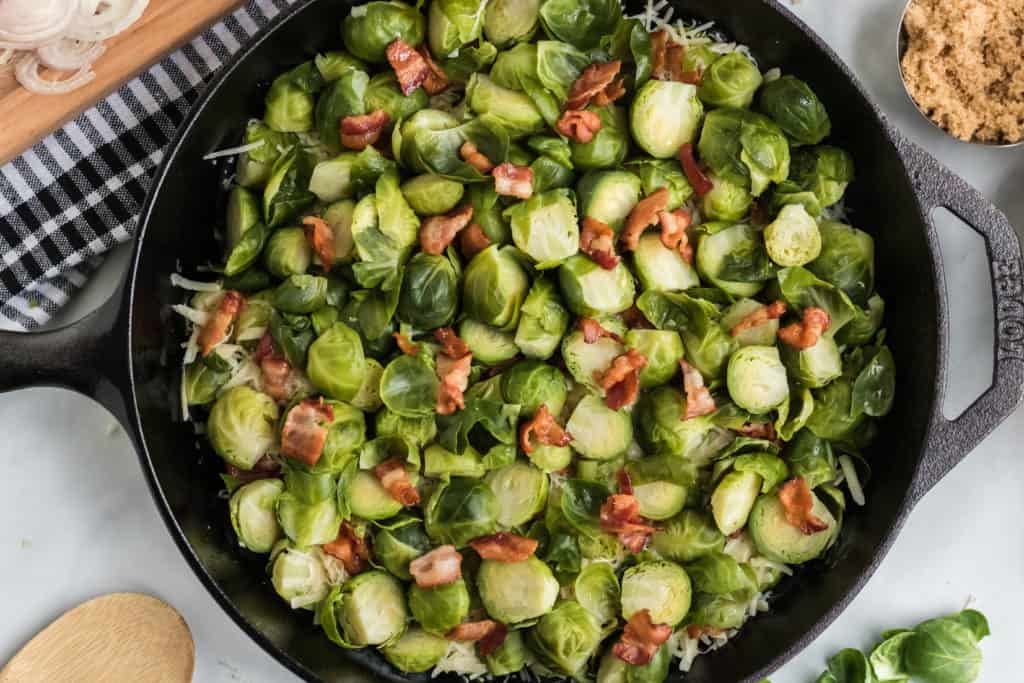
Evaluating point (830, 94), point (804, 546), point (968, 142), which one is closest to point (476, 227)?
point (830, 94)

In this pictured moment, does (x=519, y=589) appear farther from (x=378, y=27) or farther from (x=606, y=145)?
(x=378, y=27)

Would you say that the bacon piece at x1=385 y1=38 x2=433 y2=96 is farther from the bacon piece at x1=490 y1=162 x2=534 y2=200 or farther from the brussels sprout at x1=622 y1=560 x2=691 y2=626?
the brussels sprout at x1=622 y1=560 x2=691 y2=626

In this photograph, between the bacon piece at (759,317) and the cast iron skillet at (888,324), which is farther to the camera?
the bacon piece at (759,317)

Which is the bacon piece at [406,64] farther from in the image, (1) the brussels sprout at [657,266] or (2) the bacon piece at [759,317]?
(2) the bacon piece at [759,317]

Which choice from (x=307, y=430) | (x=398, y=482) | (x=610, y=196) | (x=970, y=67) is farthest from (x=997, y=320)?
(x=307, y=430)

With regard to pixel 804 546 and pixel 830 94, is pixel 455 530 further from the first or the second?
pixel 830 94

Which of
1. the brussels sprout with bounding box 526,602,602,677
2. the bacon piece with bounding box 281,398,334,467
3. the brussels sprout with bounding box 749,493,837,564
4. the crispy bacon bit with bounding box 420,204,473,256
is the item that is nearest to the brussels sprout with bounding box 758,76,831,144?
the brussels sprout with bounding box 526,602,602,677

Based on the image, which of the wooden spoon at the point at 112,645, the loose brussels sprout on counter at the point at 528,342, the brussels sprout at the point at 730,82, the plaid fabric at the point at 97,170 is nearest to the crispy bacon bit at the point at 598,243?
the loose brussels sprout on counter at the point at 528,342
